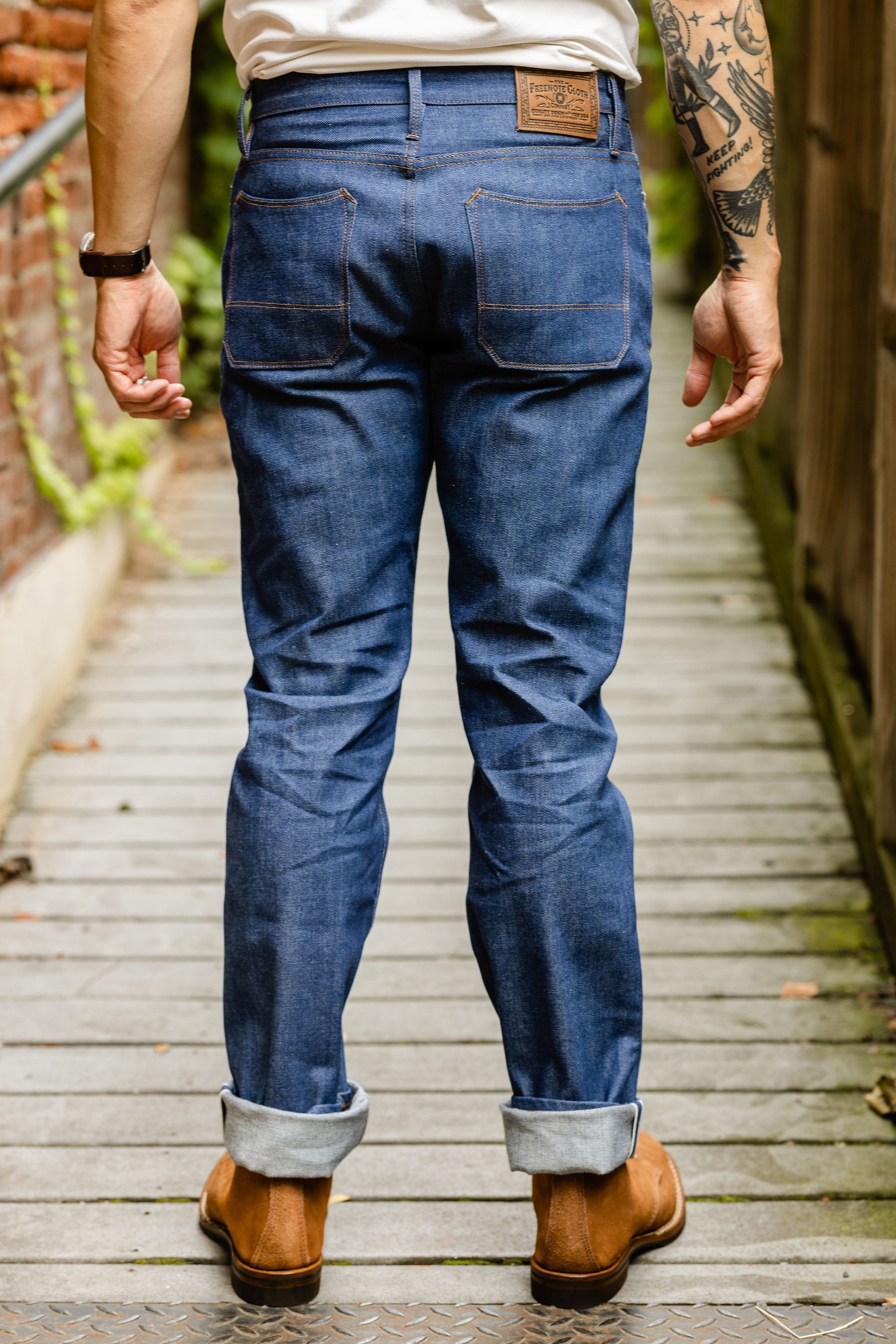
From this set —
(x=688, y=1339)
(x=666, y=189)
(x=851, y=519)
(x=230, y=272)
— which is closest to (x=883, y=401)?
(x=851, y=519)

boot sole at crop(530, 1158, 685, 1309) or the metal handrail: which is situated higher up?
the metal handrail

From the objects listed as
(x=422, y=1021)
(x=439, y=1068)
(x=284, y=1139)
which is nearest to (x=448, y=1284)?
(x=284, y=1139)

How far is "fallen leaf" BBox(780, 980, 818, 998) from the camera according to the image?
7.57ft

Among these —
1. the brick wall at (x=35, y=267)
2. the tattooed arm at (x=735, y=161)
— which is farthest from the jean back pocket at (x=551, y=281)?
the brick wall at (x=35, y=267)

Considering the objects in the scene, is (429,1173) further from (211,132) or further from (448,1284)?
(211,132)

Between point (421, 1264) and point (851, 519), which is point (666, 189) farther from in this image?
point (421, 1264)

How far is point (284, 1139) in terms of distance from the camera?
1.54 metres

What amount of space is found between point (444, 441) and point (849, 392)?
1872 millimetres

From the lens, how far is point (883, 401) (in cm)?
237

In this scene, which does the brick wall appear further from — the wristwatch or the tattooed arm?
the tattooed arm

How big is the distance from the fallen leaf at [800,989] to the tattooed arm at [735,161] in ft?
3.53

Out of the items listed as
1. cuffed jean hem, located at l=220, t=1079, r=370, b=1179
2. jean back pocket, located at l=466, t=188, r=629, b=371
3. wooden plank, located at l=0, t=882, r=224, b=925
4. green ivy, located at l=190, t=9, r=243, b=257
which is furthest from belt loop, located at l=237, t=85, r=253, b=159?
green ivy, located at l=190, t=9, r=243, b=257

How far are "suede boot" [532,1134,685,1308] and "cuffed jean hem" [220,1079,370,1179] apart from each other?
222 millimetres

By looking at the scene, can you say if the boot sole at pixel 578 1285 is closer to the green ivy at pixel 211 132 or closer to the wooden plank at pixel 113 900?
the wooden plank at pixel 113 900
